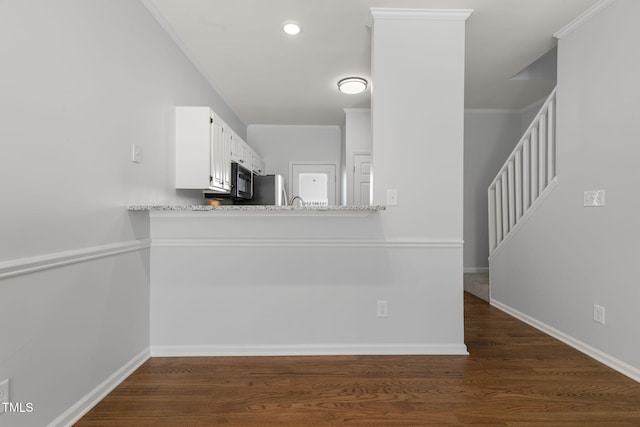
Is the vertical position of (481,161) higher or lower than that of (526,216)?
higher

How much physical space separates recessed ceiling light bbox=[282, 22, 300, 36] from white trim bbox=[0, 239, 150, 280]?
6.27 feet

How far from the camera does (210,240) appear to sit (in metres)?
2.21

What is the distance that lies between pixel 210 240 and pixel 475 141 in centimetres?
415

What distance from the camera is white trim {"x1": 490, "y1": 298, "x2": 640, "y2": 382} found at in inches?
77.6

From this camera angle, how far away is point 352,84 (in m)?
3.41

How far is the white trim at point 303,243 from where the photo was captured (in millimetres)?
2213

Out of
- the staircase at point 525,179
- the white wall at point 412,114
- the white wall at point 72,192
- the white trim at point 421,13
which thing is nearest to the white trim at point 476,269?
the staircase at point 525,179

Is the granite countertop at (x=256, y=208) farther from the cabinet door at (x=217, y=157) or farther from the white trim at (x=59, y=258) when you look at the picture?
the cabinet door at (x=217, y=157)

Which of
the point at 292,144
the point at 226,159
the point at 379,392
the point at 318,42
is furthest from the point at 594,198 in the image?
the point at 292,144

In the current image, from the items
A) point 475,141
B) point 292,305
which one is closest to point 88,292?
point 292,305

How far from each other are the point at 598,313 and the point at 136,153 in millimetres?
3347

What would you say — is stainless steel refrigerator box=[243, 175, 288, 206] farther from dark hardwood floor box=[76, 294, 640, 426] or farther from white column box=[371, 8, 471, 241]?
dark hardwood floor box=[76, 294, 640, 426]

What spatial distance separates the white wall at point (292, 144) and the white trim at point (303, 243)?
3249 millimetres

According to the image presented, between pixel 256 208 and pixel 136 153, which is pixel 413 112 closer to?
pixel 256 208
